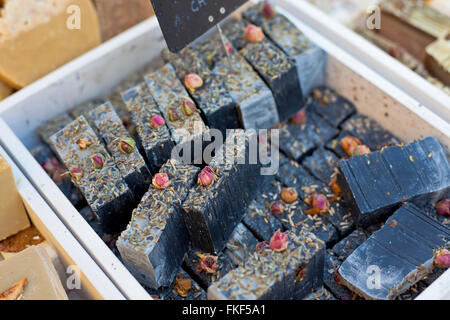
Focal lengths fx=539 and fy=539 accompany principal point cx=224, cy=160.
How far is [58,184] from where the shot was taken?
2.72m

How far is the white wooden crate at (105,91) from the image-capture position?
2.43m

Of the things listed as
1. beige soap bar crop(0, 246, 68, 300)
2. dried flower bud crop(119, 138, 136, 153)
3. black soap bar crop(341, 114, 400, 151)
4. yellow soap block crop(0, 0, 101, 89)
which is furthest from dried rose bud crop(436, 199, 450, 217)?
yellow soap block crop(0, 0, 101, 89)

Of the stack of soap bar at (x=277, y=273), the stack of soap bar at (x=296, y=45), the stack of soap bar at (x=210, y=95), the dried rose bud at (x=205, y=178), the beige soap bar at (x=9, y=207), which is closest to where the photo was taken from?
the stack of soap bar at (x=277, y=273)

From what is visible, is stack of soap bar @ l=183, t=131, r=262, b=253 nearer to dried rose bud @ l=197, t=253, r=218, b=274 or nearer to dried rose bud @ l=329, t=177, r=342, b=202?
dried rose bud @ l=197, t=253, r=218, b=274

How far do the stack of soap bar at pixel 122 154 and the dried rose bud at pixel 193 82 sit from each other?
39cm

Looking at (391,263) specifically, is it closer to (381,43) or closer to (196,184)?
(196,184)

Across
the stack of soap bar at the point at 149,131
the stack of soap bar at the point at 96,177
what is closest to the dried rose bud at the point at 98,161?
the stack of soap bar at the point at 96,177

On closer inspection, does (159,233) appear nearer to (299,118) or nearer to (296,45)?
(299,118)

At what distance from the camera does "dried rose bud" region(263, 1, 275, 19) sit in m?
2.97

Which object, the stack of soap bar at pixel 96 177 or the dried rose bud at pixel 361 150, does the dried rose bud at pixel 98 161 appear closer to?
the stack of soap bar at pixel 96 177

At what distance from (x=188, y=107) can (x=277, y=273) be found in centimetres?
91

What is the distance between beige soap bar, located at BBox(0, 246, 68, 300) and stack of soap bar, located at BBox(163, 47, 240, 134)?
0.98 metres

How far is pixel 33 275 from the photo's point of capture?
85.5 inches
